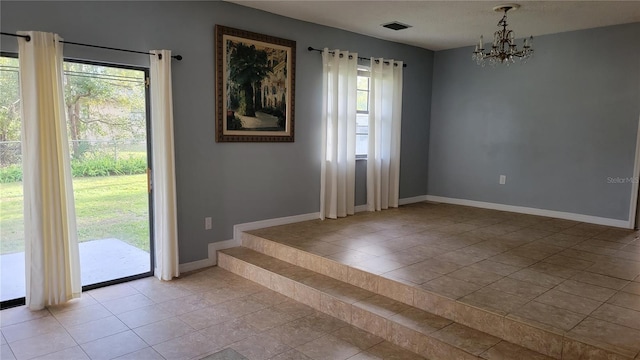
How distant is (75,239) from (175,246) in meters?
0.81

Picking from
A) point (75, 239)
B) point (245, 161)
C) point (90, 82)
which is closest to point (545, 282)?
point (245, 161)

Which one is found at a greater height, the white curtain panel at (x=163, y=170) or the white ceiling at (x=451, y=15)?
the white ceiling at (x=451, y=15)

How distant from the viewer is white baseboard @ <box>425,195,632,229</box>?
16.4 feet

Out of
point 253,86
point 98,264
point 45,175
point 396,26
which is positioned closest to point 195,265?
point 98,264

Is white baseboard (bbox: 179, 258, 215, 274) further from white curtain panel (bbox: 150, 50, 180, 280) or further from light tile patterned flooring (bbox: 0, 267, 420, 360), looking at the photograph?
light tile patterned flooring (bbox: 0, 267, 420, 360)

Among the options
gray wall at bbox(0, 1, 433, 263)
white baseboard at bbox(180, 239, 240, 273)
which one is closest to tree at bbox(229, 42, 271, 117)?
gray wall at bbox(0, 1, 433, 263)

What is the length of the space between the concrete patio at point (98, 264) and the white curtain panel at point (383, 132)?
119 inches

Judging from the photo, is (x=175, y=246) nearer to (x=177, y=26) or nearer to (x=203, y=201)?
(x=203, y=201)

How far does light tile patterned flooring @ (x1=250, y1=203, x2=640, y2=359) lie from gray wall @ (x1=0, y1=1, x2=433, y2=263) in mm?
469

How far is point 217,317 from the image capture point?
3109 mm

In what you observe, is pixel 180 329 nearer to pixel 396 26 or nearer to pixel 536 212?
pixel 396 26

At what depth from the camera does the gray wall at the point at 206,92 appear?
3.30 metres

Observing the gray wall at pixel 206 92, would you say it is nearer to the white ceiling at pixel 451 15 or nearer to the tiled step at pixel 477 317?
the white ceiling at pixel 451 15

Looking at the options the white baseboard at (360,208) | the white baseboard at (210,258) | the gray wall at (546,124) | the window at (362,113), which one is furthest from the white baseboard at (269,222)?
the gray wall at (546,124)
